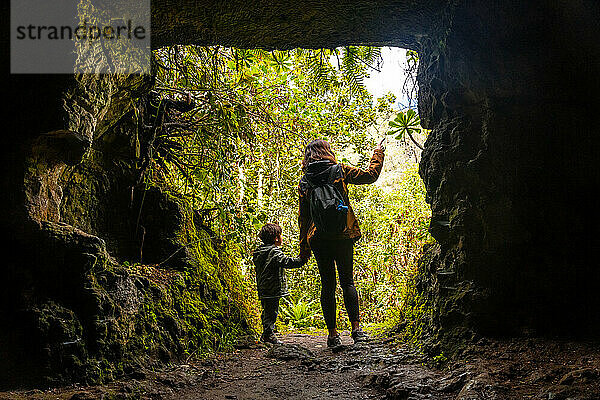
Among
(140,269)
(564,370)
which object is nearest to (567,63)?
(564,370)

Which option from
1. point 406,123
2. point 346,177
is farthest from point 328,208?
point 406,123

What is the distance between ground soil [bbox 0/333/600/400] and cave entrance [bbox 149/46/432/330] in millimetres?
1486

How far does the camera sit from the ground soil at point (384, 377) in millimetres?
2203

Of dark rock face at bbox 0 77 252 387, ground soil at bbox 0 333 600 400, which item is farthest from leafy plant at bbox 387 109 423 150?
dark rock face at bbox 0 77 252 387

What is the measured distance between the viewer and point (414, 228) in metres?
6.53

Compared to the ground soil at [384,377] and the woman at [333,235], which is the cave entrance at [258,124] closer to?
the woman at [333,235]

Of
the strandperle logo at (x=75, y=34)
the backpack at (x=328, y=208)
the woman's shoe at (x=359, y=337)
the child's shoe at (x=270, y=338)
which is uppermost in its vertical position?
the strandperle logo at (x=75, y=34)

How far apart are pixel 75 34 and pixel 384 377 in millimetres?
3451

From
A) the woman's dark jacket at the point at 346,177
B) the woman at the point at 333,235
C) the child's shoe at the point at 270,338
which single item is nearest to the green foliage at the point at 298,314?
the child's shoe at the point at 270,338

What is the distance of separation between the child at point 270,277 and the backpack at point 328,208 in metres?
1.13

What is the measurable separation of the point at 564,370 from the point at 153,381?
2.79 m

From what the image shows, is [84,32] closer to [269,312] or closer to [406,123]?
[406,123]

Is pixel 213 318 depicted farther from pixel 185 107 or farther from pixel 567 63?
pixel 567 63

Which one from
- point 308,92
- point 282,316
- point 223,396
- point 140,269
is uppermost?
point 308,92
